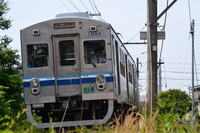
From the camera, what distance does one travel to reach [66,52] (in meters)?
12.5

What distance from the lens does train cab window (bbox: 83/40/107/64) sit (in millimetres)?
12438

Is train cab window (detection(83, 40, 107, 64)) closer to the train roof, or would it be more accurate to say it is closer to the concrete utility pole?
the train roof

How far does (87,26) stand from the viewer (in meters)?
12.5

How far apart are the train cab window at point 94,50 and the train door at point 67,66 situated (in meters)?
0.21

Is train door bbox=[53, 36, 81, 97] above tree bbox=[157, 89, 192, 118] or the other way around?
above

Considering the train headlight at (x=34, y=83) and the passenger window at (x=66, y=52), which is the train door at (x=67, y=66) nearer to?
the passenger window at (x=66, y=52)

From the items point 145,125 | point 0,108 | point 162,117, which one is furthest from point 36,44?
point 145,125

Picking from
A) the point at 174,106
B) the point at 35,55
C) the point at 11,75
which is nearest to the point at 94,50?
the point at 35,55

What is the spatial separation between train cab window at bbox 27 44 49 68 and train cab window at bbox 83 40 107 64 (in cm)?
100

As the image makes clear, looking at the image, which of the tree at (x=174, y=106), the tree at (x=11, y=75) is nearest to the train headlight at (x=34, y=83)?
the tree at (x=174, y=106)

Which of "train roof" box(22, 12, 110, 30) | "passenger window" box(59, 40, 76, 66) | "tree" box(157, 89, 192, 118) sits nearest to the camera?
"tree" box(157, 89, 192, 118)

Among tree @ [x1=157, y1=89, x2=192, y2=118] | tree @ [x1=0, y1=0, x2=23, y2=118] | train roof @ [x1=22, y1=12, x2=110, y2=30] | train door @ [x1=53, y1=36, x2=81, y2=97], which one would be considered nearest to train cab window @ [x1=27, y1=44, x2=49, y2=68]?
train door @ [x1=53, y1=36, x2=81, y2=97]

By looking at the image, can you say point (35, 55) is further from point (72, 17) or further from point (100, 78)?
point (100, 78)

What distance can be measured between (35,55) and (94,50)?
58.5 inches
